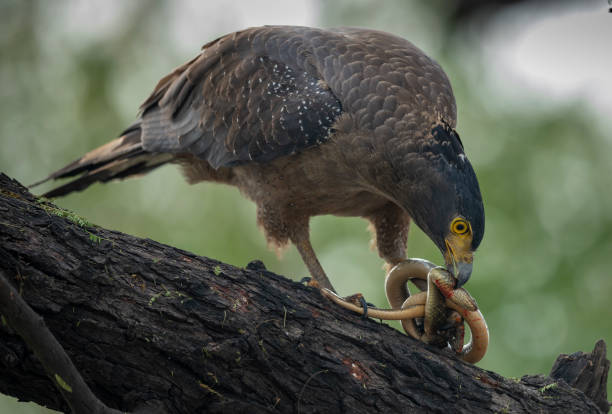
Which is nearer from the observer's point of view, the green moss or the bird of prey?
the green moss

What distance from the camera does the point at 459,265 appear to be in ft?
12.8

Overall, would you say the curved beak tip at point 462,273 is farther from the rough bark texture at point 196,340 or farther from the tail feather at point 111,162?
the tail feather at point 111,162

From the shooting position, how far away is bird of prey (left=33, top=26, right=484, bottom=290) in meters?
4.08

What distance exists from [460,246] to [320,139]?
1.20m

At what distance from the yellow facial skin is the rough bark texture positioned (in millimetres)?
716

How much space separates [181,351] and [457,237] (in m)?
1.92

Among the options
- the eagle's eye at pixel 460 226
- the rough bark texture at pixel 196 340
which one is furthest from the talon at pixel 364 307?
the eagle's eye at pixel 460 226

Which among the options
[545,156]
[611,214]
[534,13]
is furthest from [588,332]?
[534,13]

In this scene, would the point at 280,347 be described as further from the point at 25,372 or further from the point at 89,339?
the point at 25,372

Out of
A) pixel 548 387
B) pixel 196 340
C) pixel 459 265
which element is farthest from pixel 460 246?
pixel 196 340

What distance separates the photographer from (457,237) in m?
3.92

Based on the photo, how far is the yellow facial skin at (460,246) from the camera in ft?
12.7

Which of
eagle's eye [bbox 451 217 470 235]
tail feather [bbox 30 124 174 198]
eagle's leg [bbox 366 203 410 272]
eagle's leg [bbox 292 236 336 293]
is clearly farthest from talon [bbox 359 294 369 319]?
tail feather [bbox 30 124 174 198]

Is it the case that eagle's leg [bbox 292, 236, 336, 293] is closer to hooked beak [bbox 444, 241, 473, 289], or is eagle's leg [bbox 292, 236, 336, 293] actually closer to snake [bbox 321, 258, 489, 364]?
snake [bbox 321, 258, 489, 364]
